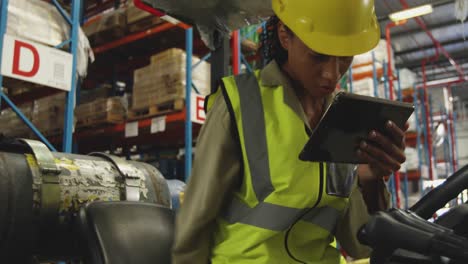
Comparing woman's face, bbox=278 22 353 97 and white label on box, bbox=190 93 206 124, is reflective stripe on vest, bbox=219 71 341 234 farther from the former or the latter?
white label on box, bbox=190 93 206 124

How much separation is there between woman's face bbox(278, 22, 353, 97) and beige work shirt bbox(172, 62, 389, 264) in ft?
0.31

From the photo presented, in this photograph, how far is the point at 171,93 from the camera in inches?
218

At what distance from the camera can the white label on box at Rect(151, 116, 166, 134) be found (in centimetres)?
559

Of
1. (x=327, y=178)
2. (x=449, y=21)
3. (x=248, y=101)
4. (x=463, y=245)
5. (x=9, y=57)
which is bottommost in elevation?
(x=463, y=245)

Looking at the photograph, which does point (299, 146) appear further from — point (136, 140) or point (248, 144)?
point (136, 140)

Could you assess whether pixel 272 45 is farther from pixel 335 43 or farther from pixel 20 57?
pixel 20 57

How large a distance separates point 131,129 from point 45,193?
4.21 metres

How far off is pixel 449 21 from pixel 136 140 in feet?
38.8

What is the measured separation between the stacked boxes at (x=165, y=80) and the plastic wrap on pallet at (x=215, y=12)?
300 centimetres

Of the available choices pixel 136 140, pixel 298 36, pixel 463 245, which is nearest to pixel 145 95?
pixel 136 140

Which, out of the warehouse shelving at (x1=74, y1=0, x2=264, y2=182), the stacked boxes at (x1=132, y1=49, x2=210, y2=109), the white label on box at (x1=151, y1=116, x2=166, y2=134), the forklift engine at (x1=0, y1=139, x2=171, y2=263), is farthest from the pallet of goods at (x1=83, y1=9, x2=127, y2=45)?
the forklift engine at (x1=0, y1=139, x2=171, y2=263)

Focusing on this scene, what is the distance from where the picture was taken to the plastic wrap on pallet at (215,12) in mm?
2375

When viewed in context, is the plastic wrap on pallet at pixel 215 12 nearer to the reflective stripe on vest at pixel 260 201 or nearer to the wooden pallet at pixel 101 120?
the reflective stripe on vest at pixel 260 201

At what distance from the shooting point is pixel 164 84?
568cm
